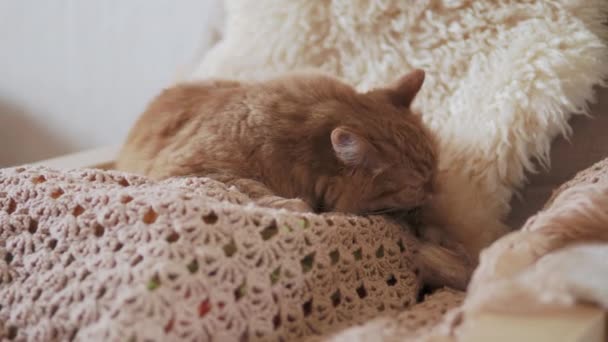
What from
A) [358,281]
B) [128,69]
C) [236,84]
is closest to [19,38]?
[128,69]

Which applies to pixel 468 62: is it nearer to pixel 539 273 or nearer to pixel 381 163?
pixel 381 163

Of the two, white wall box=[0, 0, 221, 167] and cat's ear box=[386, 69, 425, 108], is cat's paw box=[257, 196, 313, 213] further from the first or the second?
white wall box=[0, 0, 221, 167]

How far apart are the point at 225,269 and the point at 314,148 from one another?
0.38m

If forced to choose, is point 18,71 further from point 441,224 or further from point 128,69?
point 441,224

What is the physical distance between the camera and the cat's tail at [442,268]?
0.95 metres

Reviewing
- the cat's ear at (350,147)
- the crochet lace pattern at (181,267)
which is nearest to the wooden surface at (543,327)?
the crochet lace pattern at (181,267)

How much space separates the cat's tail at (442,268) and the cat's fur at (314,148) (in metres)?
0.02

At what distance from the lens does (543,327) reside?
61 centimetres

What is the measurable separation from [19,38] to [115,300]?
5.98 ft

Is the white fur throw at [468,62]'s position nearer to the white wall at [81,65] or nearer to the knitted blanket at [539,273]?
the knitted blanket at [539,273]

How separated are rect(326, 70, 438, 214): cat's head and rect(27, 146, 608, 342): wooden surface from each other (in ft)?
1.42

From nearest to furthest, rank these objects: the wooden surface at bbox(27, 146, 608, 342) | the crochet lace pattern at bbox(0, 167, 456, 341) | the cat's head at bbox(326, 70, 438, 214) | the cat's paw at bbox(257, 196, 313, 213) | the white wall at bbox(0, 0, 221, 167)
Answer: the wooden surface at bbox(27, 146, 608, 342) < the crochet lace pattern at bbox(0, 167, 456, 341) < the cat's paw at bbox(257, 196, 313, 213) < the cat's head at bbox(326, 70, 438, 214) < the white wall at bbox(0, 0, 221, 167)

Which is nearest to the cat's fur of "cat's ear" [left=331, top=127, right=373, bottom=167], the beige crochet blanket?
"cat's ear" [left=331, top=127, right=373, bottom=167]

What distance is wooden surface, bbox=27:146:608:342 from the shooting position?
597 mm
